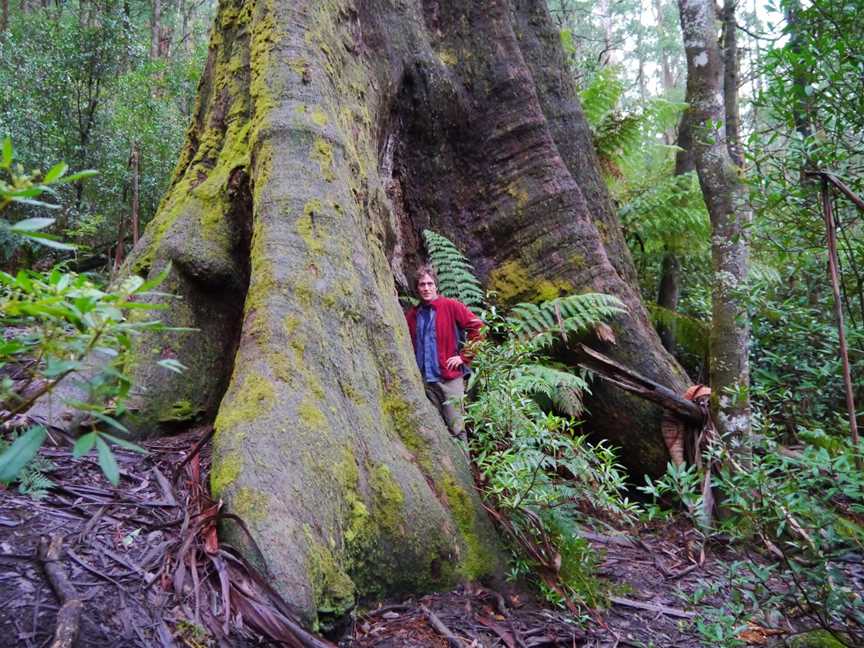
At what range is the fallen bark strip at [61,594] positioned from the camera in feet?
5.19

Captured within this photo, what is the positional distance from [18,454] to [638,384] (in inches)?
188

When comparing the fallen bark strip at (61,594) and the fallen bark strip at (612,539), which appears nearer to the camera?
the fallen bark strip at (61,594)

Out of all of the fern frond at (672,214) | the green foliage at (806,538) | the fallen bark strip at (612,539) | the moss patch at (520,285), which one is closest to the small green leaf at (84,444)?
the green foliage at (806,538)

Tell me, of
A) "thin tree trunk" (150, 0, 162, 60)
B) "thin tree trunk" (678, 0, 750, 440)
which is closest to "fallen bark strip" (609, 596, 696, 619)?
"thin tree trunk" (678, 0, 750, 440)

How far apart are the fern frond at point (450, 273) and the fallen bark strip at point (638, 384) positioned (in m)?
1.06

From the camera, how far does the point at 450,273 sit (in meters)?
5.57

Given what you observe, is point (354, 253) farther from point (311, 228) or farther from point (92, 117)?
point (92, 117)

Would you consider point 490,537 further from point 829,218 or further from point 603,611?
point 829,218

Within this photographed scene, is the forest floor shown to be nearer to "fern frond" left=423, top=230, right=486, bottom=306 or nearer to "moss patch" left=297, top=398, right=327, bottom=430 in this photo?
"moss patch" left=297, top=398, right=327, bottom=430

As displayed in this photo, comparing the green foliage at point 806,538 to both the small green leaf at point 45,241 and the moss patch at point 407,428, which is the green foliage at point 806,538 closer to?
the moss patch at point 407,428

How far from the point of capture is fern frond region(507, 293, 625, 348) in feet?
16.9

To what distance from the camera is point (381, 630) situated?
2418 mm

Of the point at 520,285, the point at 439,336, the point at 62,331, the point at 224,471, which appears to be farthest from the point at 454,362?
the point at 62,331

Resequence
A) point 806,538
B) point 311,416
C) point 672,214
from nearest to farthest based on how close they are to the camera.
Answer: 1. point 806,538
2. point 311,416
3. point 672,214
